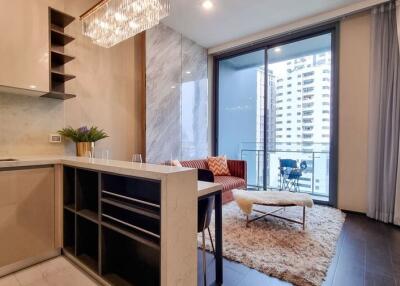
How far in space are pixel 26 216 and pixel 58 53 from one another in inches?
68.9

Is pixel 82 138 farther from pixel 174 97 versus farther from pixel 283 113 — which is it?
pixel 283 113

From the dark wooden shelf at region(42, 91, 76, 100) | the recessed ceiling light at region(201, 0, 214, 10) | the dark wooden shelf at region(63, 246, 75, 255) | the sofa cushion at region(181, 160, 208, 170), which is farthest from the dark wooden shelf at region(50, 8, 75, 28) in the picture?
the sofa cushion at region(181, 160, 208, 170)

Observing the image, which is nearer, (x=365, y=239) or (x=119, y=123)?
(x=365, y=239)

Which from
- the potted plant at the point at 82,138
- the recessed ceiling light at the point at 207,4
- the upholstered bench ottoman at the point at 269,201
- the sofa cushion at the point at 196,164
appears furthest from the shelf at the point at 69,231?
the recessed ceiling light at the point at 207,4

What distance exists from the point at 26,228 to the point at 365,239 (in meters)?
3.60

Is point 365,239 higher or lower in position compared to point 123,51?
lower

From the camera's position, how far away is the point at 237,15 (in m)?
4.02

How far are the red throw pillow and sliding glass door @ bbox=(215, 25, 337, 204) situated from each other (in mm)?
986

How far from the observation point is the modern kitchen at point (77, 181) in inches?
57.7

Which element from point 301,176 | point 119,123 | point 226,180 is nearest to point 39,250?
point 119,123

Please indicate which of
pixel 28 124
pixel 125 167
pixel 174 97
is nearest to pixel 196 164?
pixel 174 97

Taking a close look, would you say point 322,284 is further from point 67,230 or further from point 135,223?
point 67,230

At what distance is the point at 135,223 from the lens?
1820 mm

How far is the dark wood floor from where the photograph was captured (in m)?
1.90
